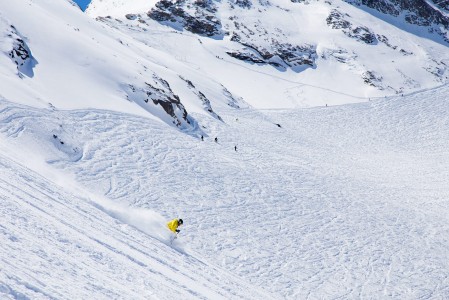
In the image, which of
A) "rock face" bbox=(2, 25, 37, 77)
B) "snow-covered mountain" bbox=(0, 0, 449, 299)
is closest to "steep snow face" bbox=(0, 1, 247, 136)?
"rock face" bbox=(2, 25, 37, 77)

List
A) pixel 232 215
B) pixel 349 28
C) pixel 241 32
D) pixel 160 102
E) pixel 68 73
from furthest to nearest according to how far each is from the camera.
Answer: pixel 349 28, pixel 241 32, pixel 160 102, pixel 68 73, pixel 232 215

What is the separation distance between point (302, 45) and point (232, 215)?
57.9 meters

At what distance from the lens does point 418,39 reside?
8438 centimetres

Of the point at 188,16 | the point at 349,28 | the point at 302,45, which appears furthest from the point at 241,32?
the point at 349,28

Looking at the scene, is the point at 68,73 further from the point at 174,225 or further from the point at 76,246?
the point at 76,246

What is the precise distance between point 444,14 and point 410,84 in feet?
132

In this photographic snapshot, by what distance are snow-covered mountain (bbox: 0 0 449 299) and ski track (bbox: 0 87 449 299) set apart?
8 centimetres

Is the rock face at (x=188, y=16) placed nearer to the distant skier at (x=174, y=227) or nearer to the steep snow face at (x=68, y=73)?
the steep snow face at (x=68, y=73)

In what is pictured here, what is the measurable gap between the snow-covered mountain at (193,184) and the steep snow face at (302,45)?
560 cm

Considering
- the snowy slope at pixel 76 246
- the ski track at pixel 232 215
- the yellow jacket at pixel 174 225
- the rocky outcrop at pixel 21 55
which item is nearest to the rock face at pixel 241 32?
the ski track at pixel 232 215

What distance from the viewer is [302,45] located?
75312 mm

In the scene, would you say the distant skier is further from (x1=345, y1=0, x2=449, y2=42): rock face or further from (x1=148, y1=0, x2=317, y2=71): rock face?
(x1=345, y1=0, x2=449, y2=42): rock face

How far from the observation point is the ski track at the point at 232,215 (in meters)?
10.9

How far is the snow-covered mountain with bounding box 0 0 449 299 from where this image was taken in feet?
38.0
